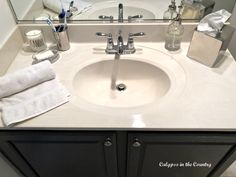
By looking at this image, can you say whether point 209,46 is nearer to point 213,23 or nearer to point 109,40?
point 213,23

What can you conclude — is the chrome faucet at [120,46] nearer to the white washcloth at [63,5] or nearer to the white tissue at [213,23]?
the white washcloth at [63,5]

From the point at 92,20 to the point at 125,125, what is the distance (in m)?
0.64

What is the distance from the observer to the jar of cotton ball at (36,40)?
0.97 m

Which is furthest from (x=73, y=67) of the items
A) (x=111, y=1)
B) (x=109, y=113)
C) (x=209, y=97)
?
(x=209, y=97)

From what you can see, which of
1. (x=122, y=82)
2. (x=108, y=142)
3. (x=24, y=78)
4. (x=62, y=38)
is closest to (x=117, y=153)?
→ (x=108, y=142)

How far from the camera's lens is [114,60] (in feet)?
3.32

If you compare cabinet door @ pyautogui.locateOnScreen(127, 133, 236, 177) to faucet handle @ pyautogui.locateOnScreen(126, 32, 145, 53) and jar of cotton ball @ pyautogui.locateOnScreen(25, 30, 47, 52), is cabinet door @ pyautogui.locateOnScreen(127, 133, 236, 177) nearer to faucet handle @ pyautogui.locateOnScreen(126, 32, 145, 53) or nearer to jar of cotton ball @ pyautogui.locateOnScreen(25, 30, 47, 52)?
faucet handle @ pyautogui.locateOnScreen(126, 32, 145, 53)

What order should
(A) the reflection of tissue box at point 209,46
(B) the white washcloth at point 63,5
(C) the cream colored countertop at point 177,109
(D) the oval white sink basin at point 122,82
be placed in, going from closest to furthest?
(C) the cream colored countertop at point 177,109, (A) the reflection of tissue box at point 209,46, (D) the oval white sink basin at point 122,82, (B) the white washcloth at point 63,5

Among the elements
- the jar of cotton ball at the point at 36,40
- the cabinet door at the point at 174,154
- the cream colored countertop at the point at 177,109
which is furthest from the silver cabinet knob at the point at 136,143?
the jar of cotton ball at the point at 36,40

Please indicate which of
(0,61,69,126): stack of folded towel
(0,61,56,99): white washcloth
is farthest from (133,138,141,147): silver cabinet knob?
(0,61,56,99): white washcloth

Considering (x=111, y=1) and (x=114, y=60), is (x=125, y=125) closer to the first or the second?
(x=114, y=60)

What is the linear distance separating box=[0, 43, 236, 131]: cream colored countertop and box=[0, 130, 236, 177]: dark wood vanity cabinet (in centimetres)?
7

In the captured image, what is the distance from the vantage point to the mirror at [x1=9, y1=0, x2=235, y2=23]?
100cm

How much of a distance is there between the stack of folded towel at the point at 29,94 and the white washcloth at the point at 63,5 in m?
0.41
